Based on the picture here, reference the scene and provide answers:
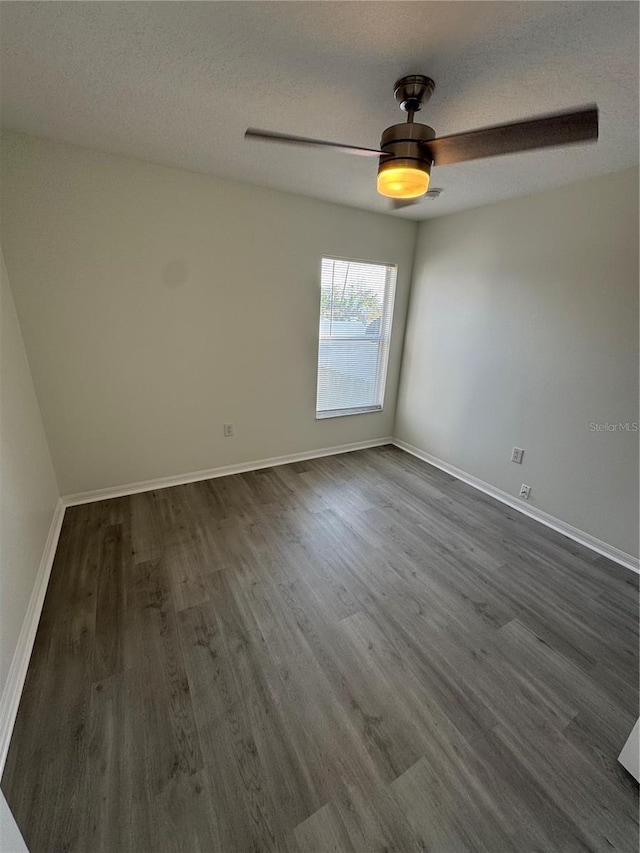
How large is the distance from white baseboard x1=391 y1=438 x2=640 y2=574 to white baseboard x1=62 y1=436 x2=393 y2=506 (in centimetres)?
82

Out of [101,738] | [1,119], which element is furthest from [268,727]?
[1,119]

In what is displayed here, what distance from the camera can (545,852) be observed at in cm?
100

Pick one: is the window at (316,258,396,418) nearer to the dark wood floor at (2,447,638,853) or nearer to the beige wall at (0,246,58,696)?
the dark wood floor at (2,447,638,853)

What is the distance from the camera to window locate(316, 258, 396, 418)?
3207 millimetres

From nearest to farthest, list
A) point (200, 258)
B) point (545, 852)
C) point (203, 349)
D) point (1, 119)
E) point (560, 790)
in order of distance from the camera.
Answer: point (545, 852), point (560, 790), point (1, 119), point (200, 258), point (203, 349)

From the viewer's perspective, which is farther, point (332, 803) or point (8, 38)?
point (8, 38)

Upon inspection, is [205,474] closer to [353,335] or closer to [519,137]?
[353,335]

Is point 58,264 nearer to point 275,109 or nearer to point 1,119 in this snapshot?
point 1,119

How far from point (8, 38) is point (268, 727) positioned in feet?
8.64

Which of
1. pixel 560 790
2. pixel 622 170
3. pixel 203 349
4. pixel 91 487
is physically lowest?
pixel 560 790

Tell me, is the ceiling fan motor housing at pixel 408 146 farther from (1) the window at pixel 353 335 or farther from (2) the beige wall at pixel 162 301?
(1) the window at pixel 353 335

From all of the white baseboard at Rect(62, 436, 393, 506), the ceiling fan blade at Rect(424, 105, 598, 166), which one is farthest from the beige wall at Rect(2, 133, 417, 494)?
the ceiling fan blade at Rect(424, 105, 598, 166)

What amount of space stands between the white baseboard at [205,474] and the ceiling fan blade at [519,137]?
2.63m

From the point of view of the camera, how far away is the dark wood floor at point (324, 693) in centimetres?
105
